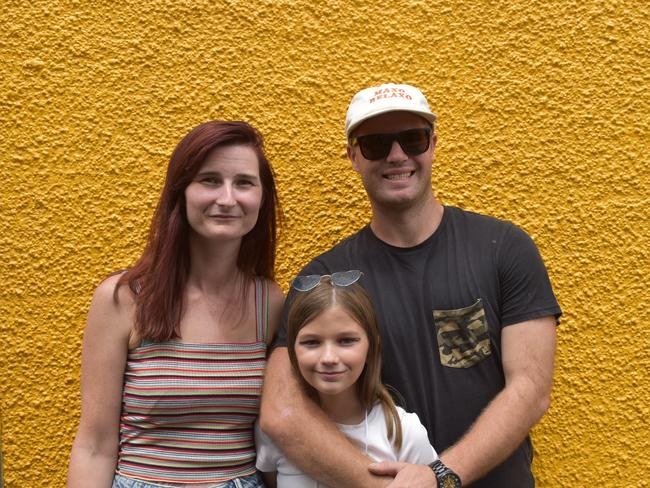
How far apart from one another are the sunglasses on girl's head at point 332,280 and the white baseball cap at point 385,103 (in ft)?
1.64

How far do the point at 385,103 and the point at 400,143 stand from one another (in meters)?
0.13

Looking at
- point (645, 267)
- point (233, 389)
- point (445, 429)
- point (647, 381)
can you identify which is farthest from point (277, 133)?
point (647, 381)

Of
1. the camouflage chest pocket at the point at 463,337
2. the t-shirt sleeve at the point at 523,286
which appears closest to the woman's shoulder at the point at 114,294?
the camouflage chest pocket at the point at 463,337

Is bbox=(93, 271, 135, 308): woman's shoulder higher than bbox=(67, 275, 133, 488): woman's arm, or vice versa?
bbox=(93, 271, 135, 308): woman's shoulder

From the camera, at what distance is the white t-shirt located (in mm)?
2107

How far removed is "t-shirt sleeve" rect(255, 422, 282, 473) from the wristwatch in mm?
479

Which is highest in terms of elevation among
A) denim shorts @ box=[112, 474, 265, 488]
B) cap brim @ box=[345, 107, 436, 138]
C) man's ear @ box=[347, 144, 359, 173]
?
cap brim @ box=[345, 107, 436, 138]

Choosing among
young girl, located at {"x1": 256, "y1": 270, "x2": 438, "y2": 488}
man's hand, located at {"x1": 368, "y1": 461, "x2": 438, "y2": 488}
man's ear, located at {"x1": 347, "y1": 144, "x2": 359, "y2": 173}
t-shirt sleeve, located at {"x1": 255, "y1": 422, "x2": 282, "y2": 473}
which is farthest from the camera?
man's ear, located at {"x1": 347, "y1": 144, "x2": 359, "y2": 173}

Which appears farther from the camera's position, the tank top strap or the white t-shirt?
the tank top strap

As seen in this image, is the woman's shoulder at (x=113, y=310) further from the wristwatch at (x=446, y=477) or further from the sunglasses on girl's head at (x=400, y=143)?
the wristwatch at (x=446, y=477)

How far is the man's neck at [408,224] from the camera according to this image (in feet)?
7.61

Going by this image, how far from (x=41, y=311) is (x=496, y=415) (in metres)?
1.68

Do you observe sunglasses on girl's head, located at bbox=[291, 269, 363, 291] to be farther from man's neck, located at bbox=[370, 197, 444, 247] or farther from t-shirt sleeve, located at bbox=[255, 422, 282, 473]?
t-shirt sleeve, located at bbox=[255, 422, 282, 473]

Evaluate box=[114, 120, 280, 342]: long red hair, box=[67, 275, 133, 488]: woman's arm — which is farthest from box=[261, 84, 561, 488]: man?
box=[67, 275, 133, 488]: woman's arm
